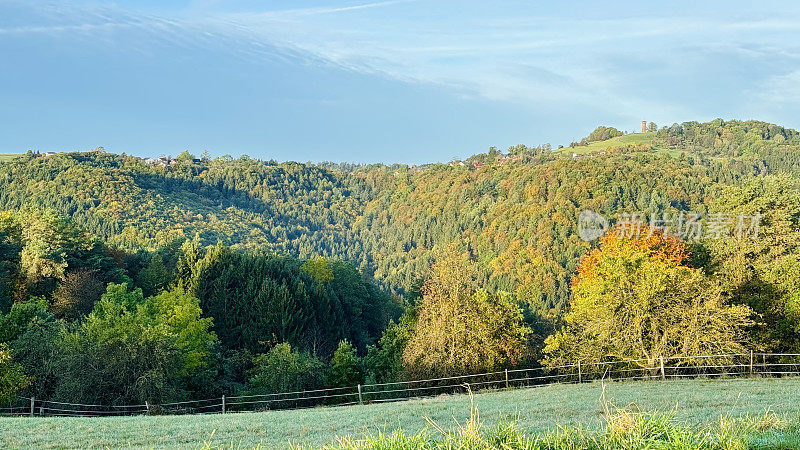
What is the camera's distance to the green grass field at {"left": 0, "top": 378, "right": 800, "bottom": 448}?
12.8 m

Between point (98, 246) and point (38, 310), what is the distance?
67.8ft

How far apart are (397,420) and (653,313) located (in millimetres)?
18511

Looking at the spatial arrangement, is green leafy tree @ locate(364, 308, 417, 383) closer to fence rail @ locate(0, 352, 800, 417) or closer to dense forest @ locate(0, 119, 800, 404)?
dense forest @ locate(0, 119, 800, 404)

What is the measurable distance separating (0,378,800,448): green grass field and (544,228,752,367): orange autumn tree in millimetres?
6807

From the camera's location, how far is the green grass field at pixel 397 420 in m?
12.8

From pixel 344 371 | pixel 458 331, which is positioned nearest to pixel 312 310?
pixel 344 371

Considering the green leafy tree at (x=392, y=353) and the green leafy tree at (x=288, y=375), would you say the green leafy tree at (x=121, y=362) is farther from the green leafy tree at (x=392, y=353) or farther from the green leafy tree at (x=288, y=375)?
the green leafy tree at (x=392, y=353)

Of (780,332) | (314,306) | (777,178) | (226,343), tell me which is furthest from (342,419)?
(314,306)

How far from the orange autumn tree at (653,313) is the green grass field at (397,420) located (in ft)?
22.3

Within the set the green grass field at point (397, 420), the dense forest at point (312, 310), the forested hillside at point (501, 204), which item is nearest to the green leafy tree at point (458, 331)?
the dense forest at point (312, 310)

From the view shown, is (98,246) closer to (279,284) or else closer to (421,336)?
(279,284)

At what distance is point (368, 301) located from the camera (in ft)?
260

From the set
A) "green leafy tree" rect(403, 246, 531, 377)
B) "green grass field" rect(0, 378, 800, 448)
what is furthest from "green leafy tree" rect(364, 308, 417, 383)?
"green grass field" rect(0, 378, 800, 448)

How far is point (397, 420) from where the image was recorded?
49.5 feet
